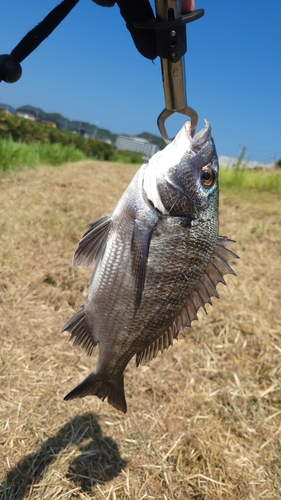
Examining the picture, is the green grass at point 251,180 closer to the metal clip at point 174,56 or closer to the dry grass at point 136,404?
the dry grass at point 136,404

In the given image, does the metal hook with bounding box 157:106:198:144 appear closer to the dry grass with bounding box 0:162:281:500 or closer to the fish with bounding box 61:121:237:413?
the fish with bounding box 61:121:237:413

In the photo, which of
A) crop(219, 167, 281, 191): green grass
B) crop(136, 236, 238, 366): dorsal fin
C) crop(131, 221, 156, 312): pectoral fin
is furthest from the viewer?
crop(219, 167, 281, 191): green grass

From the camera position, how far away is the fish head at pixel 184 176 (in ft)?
5.50

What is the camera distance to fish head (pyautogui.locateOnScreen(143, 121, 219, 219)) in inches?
66.1

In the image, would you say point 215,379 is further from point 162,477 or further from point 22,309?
point 22,309

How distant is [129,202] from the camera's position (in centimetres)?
171

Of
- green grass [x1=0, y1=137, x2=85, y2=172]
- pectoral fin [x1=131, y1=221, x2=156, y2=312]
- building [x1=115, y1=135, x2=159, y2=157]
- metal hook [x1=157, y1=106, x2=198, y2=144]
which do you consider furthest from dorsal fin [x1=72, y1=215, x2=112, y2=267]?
building [x1=115, y1=135, x2=159, y2=157]

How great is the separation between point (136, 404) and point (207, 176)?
213cm

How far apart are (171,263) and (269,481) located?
196 centimetres

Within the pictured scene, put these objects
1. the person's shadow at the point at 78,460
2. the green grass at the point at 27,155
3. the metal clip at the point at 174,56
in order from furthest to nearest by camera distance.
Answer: the green grass at the point at 27,155
the person's shadow at the point at 78,460
the metal clip at the point at 174,56

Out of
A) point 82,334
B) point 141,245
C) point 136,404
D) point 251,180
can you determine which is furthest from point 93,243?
point 251,180

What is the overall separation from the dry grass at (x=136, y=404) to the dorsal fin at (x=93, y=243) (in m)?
1.49

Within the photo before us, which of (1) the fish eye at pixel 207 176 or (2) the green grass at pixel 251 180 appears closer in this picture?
(1) the fish eye at pixel 207 176

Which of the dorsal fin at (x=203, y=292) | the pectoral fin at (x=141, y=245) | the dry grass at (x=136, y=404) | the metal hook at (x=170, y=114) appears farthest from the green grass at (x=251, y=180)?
the pectoral fin at (x=141, y=245)
